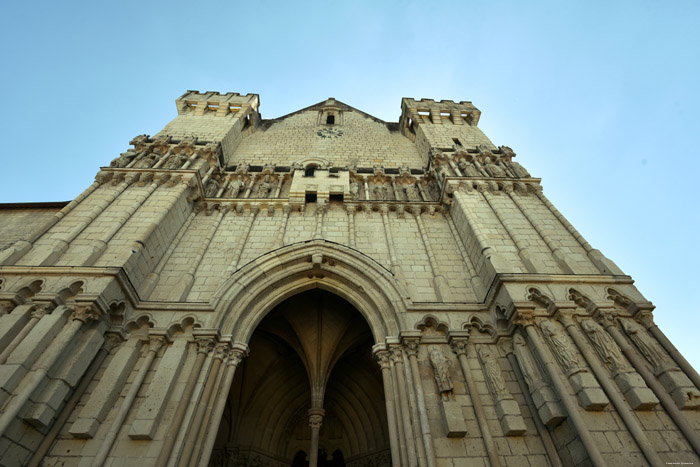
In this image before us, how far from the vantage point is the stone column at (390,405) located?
206 inches

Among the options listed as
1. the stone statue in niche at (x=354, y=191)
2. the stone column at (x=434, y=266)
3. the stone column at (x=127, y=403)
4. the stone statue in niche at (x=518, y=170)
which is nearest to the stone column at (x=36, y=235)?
the stone column at (x=127, y=403)

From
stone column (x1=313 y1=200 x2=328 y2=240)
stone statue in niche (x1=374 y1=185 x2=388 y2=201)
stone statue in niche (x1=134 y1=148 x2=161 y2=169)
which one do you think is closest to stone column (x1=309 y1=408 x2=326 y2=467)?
stone column (x1=313 y1=200 x2=328 y2=240)

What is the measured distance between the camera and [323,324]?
9.59 m

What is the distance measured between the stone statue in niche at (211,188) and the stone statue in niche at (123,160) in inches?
83.5

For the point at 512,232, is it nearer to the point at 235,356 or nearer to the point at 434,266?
the point at 434,266

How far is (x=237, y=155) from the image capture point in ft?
43.7

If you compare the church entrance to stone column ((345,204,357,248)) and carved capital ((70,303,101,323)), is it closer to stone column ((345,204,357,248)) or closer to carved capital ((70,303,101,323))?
stone column ((345,204,357,248))

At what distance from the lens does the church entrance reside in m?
9.08

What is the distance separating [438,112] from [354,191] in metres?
6.66

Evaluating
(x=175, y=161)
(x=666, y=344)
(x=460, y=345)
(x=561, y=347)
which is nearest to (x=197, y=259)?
(x=175, y=161)

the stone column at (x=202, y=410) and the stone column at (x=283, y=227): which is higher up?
the stone column at (x=283, y=227)

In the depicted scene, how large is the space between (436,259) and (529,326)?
278cm

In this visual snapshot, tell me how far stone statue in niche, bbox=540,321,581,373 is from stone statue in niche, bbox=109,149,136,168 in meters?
10.5

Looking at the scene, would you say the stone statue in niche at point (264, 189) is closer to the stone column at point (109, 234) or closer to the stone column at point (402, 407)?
the stone column at point (109, 234)
